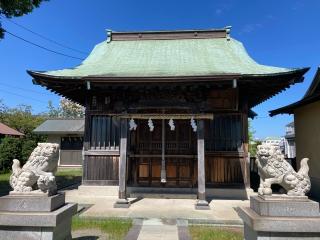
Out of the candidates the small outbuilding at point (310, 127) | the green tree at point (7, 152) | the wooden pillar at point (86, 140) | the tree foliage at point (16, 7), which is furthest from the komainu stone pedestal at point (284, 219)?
the green tree at point (7, 152)

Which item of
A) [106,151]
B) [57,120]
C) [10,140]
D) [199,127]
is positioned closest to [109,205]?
[106,151]

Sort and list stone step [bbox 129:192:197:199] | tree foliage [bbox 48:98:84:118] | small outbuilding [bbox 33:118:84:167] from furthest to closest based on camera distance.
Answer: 1. tree foliage [bbox 48:98:84:118]
2. small outbuilding [bbox 33:118:84:167]
3. stone step [bbox 129:192:197:199]

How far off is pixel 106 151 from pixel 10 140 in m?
13.3

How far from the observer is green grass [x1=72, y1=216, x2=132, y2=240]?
623 cm

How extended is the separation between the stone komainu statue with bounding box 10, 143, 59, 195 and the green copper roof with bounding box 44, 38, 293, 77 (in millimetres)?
4424

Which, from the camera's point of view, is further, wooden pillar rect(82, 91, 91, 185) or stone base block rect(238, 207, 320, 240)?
wooden pillar rect(82, 91, 91, 185)

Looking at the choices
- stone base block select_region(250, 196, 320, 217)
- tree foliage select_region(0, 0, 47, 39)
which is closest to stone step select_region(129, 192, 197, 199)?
stone base block select_region(250, 196, 320, 217)

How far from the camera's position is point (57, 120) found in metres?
29.6

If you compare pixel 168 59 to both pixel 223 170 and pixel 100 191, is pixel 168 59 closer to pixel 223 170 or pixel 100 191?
pixel 223 170

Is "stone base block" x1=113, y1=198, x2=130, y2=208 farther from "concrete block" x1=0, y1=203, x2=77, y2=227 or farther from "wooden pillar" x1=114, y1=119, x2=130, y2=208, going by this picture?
"concrete block" x1=0, y1=203, x2=77, y2=227

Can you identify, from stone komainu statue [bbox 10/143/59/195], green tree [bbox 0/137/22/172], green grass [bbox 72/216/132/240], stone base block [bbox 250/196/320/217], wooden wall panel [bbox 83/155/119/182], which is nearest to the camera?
stone base block [bbox 250/196/320/217]

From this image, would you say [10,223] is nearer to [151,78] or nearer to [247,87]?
[151,78]

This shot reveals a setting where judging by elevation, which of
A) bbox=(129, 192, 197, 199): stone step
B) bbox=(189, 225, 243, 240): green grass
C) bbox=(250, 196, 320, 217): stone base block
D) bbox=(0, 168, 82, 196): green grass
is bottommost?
bbox=(189, 225, 243, 240): green grass

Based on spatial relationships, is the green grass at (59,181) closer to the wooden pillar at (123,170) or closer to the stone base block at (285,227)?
the wooden pillar at (123,170)
